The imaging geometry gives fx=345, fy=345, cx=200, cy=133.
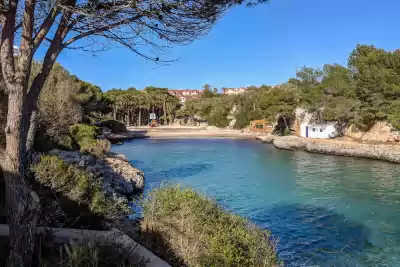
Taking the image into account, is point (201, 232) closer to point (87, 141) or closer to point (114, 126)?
point (87, 141)

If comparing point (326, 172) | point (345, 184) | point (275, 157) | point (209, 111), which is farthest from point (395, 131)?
point (209, 111)

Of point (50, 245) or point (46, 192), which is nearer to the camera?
point (50, 245)

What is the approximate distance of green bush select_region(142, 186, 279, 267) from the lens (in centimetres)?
516

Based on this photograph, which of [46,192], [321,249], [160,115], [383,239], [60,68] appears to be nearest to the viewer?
[46,192]

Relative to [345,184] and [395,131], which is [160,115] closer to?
[395,131]

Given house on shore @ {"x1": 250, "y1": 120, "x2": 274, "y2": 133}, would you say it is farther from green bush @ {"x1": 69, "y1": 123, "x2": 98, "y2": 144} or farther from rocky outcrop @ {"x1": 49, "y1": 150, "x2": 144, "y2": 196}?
rocky outcrop @ {"x1": 49, "y1": 150, "x2": 144, "y2": 196}

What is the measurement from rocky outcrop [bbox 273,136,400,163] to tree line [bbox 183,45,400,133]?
324cm

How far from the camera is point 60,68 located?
75.0ft

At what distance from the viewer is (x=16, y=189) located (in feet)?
10.8

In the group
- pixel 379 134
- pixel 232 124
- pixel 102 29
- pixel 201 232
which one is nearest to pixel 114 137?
pixel 232 124

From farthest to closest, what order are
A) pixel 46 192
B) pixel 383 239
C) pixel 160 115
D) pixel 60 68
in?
pixel 160 115
pixel 60 68
pixel 383 239
pixel 46 192

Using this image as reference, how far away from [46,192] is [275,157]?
23.9 metres

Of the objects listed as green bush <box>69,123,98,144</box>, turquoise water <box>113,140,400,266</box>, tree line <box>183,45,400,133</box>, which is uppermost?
tree line <box>183,45,400,133</box>

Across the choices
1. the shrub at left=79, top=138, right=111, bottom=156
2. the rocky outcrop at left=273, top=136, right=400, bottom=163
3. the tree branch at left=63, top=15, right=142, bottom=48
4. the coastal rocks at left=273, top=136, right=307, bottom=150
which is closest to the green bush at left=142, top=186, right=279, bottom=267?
the tree branch at left=63, top=15, right=142, bottom=48
